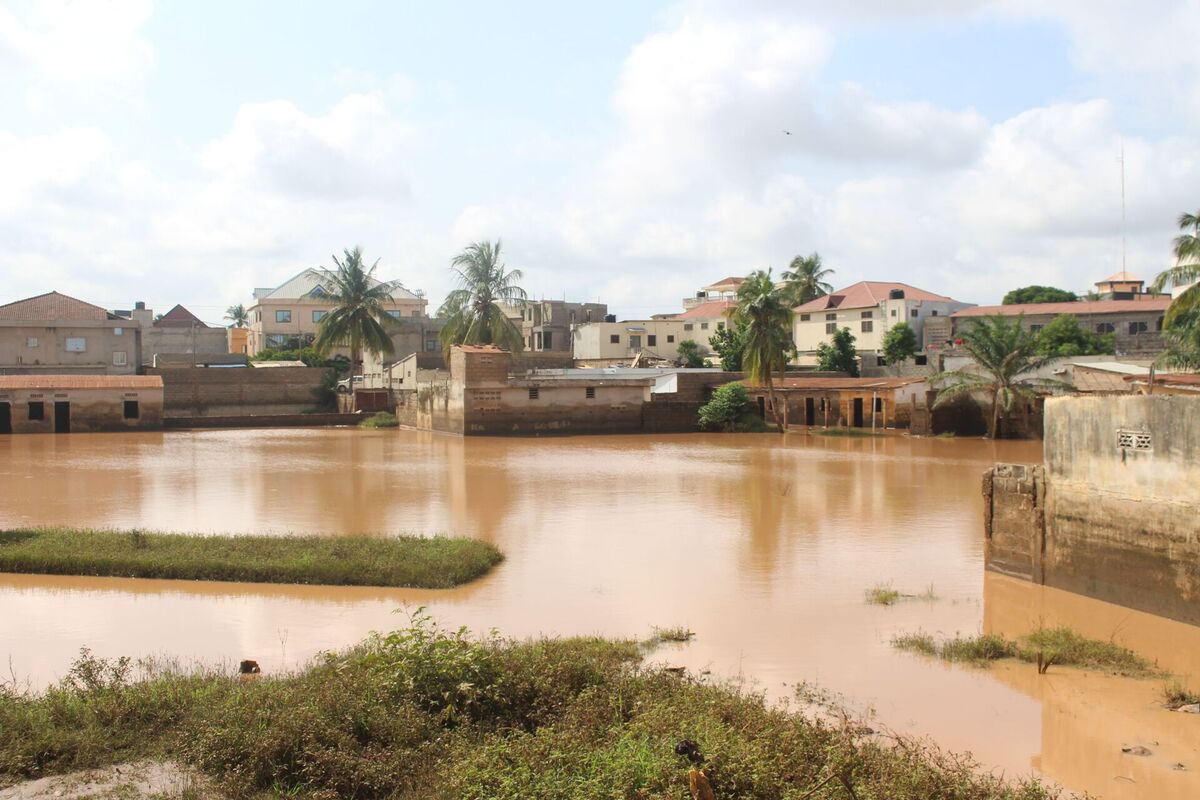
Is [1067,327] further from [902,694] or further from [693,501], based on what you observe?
[902,694]

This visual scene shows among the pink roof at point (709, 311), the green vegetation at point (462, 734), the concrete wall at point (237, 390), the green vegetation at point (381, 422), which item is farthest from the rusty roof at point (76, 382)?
the green vegetation at point (462, 734)

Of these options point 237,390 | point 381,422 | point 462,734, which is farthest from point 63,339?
point 462,734

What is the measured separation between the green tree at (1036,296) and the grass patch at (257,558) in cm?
5176

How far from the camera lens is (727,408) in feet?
132

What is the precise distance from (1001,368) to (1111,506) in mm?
23807

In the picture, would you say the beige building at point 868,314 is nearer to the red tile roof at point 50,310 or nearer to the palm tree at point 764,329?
the palm tree at point 764,329

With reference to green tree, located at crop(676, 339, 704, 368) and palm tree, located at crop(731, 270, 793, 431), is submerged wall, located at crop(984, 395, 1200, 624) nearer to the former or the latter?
palm tree, located at crop(731, 270, 793, 431)

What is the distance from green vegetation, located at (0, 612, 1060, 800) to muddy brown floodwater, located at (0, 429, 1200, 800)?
1.25m

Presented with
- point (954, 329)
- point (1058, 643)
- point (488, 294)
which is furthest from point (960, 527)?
point (954, 329)

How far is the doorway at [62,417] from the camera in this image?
128 feet

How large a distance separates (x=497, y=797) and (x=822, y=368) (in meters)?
45.9

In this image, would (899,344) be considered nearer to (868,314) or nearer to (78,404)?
(868,314)

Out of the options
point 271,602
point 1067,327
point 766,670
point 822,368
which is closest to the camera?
point 766,670

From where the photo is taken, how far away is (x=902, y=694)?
30.4ft
